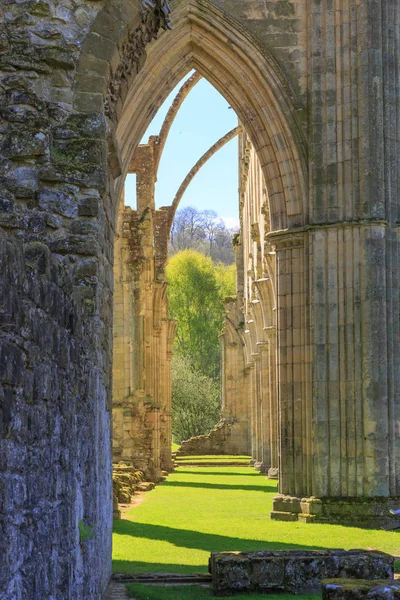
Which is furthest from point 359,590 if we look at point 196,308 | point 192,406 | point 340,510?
point 196,308

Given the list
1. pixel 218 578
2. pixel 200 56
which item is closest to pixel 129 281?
pixel 200 56

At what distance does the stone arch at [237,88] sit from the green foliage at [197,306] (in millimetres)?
32543

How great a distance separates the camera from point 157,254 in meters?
28.0

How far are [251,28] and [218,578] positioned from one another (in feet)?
29.4

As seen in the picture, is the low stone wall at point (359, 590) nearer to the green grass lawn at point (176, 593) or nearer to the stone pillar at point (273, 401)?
the green grass lawn at point (176, 593)

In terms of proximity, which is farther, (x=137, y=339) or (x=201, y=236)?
(x=201, y=236)

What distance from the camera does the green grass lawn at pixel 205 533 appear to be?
9391mm

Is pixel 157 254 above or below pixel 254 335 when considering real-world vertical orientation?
above

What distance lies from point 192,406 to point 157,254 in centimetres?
1699

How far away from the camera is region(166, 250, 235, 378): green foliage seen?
48094 mm

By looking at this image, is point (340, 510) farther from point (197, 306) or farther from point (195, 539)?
point (197, 306)

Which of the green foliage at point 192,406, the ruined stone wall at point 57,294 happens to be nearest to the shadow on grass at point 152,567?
the ruined stone wall at point 57,294

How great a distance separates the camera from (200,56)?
48.6 feet

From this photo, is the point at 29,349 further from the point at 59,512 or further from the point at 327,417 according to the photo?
the point at 327,417
